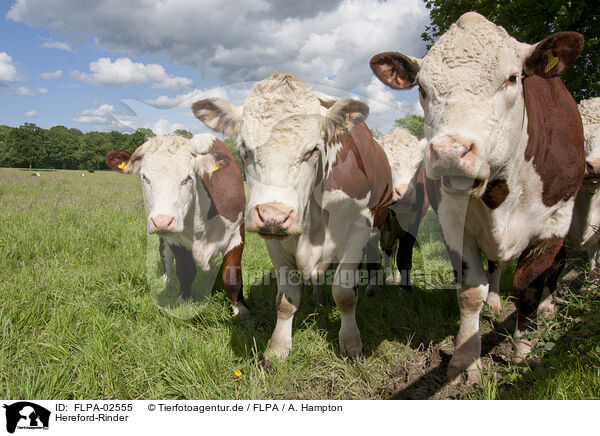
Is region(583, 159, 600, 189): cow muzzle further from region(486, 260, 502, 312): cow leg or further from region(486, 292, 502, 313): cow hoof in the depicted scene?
region(486, 292, 502, 313): cow hoof

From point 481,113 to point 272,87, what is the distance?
3.90 ft

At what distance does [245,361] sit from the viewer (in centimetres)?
282

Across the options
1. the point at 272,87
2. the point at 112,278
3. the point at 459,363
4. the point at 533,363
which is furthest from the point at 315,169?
the point at 112,278

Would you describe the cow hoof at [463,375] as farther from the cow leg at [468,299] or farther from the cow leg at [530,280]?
the cow leg at [530,280]

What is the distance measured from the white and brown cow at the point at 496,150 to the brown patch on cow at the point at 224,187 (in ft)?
6.76

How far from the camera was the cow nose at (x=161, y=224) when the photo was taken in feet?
10.2

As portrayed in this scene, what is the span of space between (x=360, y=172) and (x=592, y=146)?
1970 millimetres

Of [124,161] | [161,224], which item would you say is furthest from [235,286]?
[124,161]

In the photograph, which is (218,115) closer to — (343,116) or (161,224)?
(343,116)

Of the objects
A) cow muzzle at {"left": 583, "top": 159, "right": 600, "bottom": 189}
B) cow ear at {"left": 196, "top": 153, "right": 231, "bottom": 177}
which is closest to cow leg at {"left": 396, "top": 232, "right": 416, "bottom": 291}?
cow muzzle at {"left": 583, "top": 159, "right": 600, "bottom": 189}
